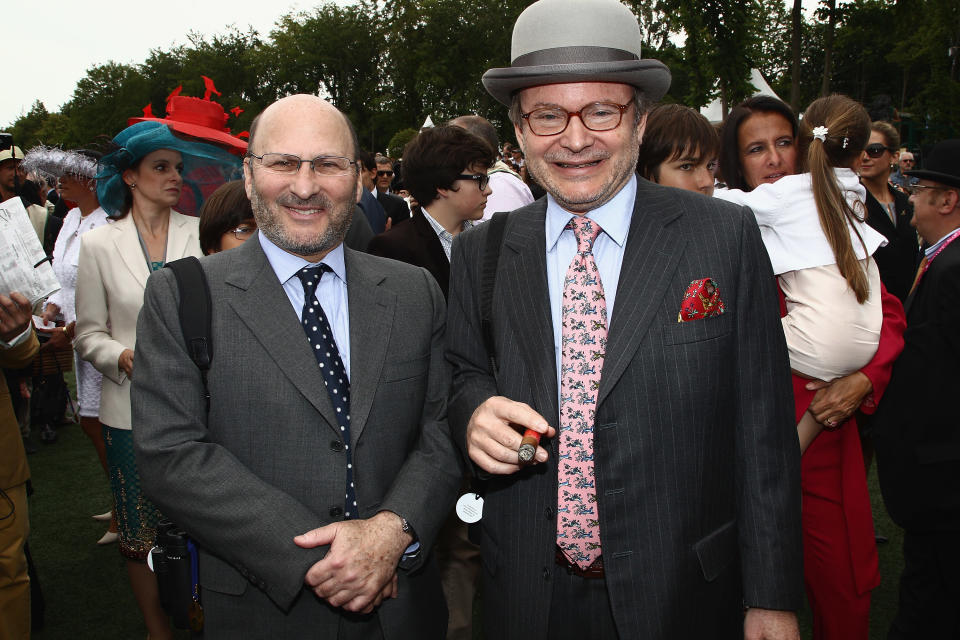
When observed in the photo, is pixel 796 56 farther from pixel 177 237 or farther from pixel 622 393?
pixel 622 393

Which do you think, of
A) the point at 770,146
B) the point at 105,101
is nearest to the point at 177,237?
the point at 770,146

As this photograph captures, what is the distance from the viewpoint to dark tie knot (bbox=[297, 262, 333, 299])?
2002 mm

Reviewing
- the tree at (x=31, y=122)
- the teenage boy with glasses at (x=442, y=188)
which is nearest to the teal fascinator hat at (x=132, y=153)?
the teenage boy with glasses at (x=442, y=188)

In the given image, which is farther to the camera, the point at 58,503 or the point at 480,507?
the point at 58,503

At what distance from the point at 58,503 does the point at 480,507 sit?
4.99m

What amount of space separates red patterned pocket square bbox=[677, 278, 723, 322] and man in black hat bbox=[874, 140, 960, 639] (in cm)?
161

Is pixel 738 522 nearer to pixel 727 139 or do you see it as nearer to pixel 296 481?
pixel 296 481

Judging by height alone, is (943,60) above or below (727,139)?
above

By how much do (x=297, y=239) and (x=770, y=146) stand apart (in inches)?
91.5

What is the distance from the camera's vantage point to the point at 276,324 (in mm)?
1878

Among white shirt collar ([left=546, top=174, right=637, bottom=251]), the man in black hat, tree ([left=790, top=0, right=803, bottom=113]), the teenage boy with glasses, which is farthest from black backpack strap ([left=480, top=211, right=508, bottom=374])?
tree ([left=790, top=0, right=803, bottom=113])

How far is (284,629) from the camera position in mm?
1827

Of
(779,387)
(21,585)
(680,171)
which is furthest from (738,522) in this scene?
A: (21,585)

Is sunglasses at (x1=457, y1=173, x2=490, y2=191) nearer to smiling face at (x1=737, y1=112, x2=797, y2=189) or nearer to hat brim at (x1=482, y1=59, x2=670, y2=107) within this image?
smiling face at (x1=737, y1=112, x2=797, y2=189)
